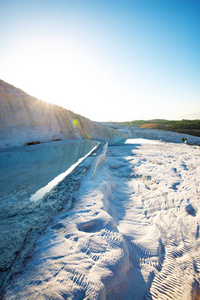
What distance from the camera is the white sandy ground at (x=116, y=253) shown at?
0.94 meters

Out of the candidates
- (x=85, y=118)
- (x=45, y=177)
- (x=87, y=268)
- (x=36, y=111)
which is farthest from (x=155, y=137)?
(x=87, y=268)

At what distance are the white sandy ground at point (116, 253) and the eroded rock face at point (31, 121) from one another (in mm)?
7054

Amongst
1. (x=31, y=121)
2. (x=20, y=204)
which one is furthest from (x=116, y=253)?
(x=31, y=121)

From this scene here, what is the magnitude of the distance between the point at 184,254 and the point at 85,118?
1350 cm

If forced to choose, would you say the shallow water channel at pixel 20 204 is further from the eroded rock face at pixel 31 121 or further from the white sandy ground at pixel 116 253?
the eroded rock face at pixel 31 121

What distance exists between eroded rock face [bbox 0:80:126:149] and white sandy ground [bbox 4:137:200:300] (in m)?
7.05

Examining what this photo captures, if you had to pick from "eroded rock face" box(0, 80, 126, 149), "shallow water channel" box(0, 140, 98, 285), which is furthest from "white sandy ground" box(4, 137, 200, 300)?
"eroded rock face" box(0, 80, 126, 149)

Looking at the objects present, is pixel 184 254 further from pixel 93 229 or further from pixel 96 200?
pixel 96 200

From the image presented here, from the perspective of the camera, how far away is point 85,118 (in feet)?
45.6

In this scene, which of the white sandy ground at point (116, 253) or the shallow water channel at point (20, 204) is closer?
the white sandy ground at point (116, 253)

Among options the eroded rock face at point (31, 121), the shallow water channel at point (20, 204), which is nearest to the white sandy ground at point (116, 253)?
the shallow water channel at point (20, 204)

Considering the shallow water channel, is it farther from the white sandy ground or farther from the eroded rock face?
the eroded rock face

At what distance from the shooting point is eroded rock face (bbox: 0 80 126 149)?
7363mm

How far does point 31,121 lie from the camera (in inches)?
343
